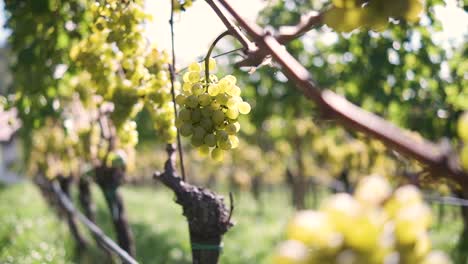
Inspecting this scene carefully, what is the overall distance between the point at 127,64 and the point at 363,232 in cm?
203

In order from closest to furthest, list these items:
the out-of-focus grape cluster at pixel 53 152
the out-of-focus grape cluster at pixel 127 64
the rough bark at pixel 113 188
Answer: the out-of-focus grape cluster at pixel 127 64
the rough bark at pixel 113 188
the out-of-focus grape cluster at pixel 53 152

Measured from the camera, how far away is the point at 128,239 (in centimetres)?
407

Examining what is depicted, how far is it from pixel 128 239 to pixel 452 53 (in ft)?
11.2

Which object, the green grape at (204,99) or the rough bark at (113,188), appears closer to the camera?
the green grape at (204,99)

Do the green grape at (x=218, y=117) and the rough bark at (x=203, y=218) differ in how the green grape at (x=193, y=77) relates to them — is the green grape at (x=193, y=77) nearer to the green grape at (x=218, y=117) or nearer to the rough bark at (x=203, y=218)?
the green grape at (x=218, y=117)

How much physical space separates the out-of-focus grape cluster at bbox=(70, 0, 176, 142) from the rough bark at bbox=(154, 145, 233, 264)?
313 mm

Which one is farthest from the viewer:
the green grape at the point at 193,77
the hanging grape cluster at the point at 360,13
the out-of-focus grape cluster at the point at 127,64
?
the out-of-focus grape cluster at the point at 127,64

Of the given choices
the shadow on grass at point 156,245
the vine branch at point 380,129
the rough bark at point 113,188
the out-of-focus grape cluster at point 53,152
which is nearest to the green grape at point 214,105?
the vine branch at point 380,129

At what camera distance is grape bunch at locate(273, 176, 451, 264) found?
0.89 m

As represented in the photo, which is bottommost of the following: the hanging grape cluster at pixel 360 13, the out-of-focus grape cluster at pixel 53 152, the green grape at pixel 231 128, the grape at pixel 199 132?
the hanging grape cluster at pixel 360 13

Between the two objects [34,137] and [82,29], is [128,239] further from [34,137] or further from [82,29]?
[34,137]

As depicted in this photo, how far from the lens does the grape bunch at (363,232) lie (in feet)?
2.91

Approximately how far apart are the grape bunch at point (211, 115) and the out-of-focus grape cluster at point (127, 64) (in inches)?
33.4

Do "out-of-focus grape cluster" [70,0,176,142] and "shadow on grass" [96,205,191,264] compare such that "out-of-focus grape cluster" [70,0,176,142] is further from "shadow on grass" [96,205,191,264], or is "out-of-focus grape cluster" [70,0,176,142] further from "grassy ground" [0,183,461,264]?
"shadow on grass" [96,205,191,264]
